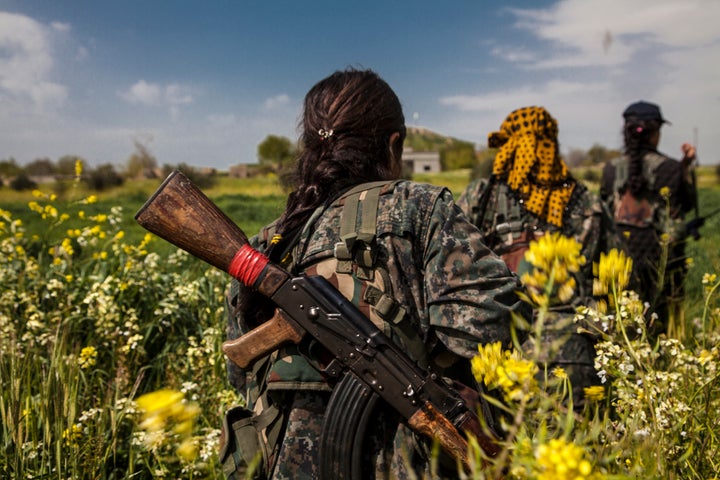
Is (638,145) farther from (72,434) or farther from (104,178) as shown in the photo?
(104,178)

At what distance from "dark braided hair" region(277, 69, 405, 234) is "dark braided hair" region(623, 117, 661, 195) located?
12.4ft

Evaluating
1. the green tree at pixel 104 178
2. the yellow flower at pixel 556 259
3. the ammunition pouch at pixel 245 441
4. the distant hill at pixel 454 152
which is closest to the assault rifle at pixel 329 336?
the ammunition pouch at pixel 245 441

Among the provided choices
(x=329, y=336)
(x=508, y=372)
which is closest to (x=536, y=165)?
(x=329, y=336)

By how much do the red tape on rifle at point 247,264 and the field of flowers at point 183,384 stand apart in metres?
0.45

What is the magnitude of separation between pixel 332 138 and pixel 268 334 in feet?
2.28

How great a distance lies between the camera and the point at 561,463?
2.66 ft

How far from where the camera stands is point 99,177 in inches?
851

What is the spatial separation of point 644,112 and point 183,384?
173 inches

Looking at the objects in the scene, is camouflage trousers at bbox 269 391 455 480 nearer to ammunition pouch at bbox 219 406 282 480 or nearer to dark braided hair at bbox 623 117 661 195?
ammunition pouch at bbox 219 406 282 480

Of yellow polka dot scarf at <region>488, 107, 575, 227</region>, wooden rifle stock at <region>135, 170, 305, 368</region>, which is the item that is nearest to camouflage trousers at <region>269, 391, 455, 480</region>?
wooden rifle stock at <region>135, 170, 305, 368</region>

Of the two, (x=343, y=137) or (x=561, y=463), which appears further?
(x=343, y=137)

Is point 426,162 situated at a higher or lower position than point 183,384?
higher

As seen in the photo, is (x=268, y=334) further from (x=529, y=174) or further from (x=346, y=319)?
(x=529, y=174)

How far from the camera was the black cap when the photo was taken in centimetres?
510
